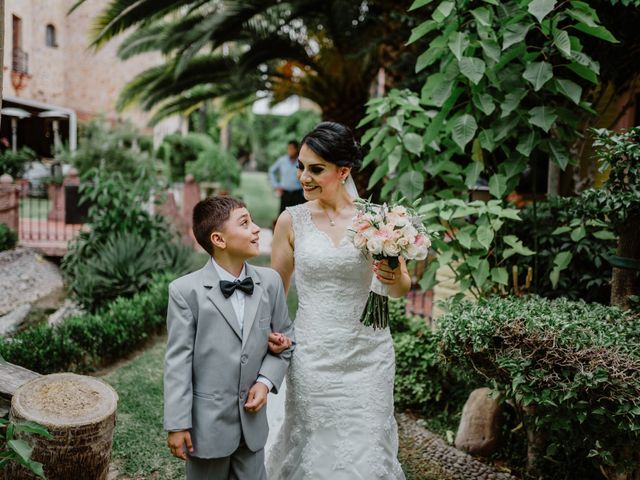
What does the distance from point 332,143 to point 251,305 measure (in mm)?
816

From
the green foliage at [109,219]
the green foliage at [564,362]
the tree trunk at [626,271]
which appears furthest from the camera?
the green foliage at [109,219]

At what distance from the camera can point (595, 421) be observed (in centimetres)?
245

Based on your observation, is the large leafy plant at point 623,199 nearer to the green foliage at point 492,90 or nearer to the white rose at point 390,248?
the green foliage at point 492,90

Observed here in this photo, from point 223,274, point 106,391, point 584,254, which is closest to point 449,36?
point 584,254

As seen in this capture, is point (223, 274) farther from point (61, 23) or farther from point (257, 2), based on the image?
point (61, 23)

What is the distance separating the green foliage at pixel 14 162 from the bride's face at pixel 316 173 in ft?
42.8

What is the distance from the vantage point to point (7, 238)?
9555 mm

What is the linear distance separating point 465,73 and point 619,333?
66.9 inches

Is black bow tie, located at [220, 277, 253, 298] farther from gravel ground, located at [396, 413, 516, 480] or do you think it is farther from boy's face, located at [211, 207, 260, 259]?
gravel ground, located at [396, 413, 516, 480]

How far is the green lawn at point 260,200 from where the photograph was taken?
16.1 metres

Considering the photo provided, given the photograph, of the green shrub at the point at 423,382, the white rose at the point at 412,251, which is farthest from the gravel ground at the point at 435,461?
the white rose at the point at 412,251

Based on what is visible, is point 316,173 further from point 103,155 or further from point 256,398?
point 103,155

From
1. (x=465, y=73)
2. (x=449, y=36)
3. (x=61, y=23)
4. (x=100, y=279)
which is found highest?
(x=61, y=23)

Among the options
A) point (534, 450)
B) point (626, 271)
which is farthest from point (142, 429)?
point (626, 271)
